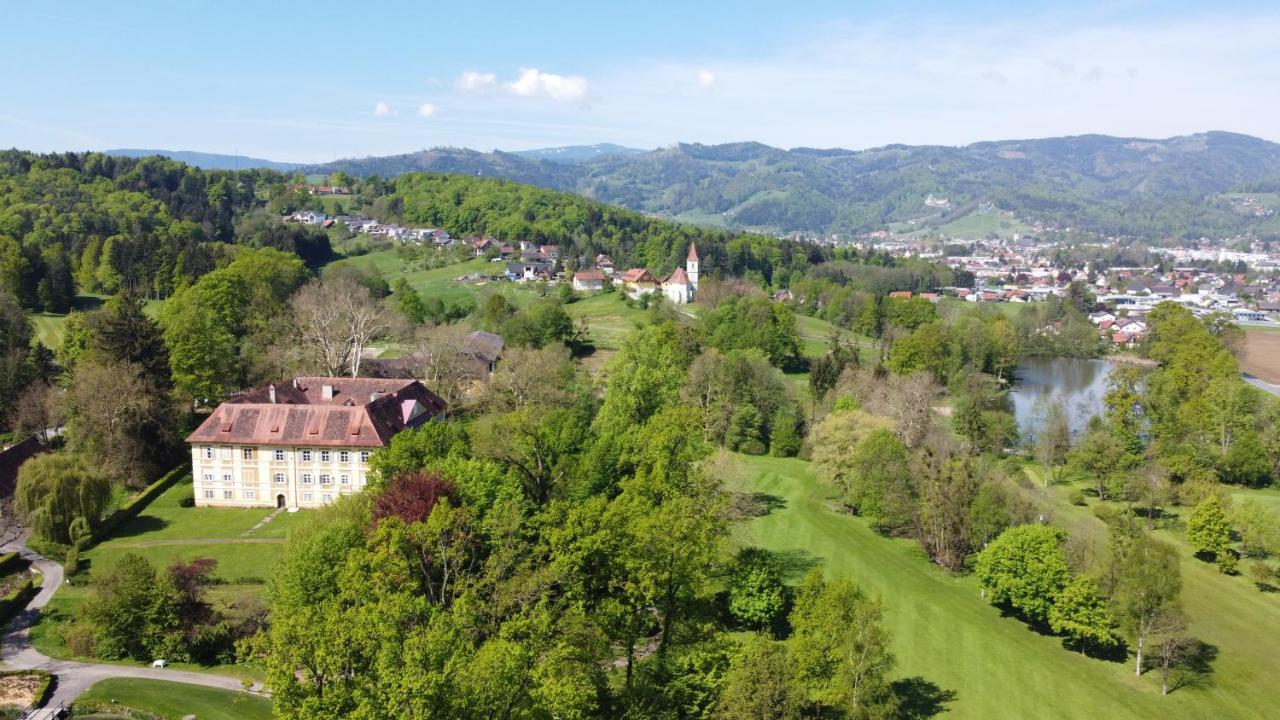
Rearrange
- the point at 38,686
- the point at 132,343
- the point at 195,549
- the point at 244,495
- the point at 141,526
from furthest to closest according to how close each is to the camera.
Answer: the point at 132,343 < the point at 244,495 < the point at 141,526 < the point at 195,549 < the point at 38,686

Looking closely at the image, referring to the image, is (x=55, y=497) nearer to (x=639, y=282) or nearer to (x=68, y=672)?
(x=68, y=672)

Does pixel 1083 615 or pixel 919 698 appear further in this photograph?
pixel 1083 615

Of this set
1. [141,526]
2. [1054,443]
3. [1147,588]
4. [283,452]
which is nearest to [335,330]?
[283,452]

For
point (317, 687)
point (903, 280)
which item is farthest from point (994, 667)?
point (903, 280)

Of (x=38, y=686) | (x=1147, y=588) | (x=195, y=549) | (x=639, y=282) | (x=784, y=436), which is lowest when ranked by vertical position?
(x=195, y=549)

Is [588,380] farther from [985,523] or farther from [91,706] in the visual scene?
[91,706]

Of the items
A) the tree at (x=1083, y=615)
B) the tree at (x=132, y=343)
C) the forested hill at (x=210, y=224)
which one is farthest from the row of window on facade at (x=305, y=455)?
the forested hill at (x=210, y=224)

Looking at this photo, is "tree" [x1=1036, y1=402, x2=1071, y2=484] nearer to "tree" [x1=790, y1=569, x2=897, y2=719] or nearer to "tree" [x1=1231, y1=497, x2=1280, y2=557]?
"tree" [x1=1231, y1=497, x2=1280, y2=557]
